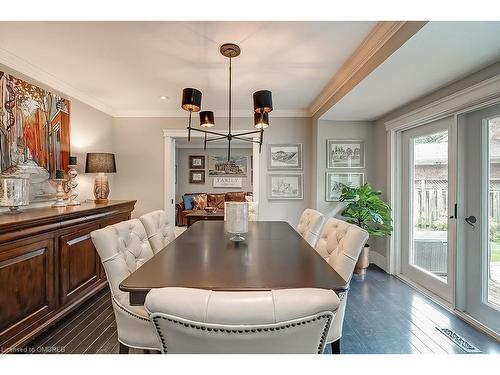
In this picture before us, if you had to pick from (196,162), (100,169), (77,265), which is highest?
(196,162)

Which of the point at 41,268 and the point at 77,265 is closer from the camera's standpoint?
the point at 41,268

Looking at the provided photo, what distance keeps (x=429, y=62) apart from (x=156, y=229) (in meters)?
2.55

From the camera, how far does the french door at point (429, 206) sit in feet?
8.40

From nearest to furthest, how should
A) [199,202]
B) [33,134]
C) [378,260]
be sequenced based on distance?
[33,134] → [378,260] → [199,202]

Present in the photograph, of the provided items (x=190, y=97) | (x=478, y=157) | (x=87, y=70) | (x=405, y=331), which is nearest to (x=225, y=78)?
(x=190, y=97)

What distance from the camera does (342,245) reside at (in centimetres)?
156

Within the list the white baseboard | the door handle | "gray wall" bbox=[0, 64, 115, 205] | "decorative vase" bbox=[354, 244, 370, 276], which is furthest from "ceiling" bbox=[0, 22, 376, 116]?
the white baseboard

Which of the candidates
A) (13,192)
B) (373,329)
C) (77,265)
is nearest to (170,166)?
(77,265)

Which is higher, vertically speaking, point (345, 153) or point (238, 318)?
point (345, 153)

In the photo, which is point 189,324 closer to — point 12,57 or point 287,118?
point 12,57

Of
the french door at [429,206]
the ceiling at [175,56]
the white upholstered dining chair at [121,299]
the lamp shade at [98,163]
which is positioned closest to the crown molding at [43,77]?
the ceiling at [175,56]

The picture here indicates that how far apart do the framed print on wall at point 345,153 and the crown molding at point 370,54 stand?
2.66ft

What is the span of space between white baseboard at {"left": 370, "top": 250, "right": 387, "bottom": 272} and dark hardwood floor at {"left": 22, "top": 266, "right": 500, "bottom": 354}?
784 mm

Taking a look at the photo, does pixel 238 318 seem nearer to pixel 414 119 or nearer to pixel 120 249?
pixel 120 249
